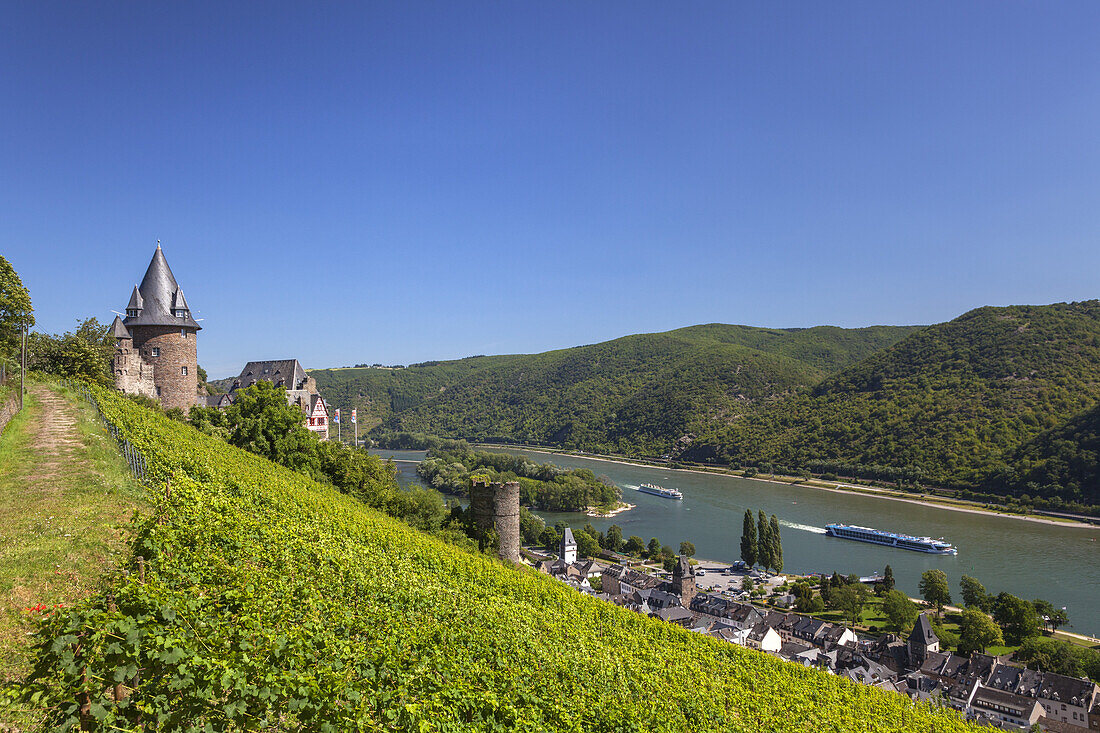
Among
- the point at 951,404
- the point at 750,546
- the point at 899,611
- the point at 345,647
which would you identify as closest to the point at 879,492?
the point at 951,404

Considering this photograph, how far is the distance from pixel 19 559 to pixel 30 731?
324 centimetres

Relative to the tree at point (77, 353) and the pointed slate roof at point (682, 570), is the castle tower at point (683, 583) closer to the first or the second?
the pointed slate roof at point (682, 570)

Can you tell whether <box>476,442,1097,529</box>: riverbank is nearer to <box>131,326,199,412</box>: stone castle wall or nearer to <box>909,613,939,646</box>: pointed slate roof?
<box>909,613,939,646</box>: pointed slate roof

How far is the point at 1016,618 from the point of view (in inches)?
1367

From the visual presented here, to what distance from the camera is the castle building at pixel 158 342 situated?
23344 mm

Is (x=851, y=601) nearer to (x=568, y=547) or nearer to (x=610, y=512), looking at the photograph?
(x=568, y=547)

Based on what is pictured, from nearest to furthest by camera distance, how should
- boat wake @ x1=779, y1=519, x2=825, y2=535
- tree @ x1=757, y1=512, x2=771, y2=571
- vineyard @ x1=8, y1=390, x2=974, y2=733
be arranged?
vineyard @ x1=8, y1=390, x2=974, y2=733 → tree @ x1=757, y1=512, x2=771, y2=571 → boat wake @ x1=779, y1=519, x2=825, y2=535

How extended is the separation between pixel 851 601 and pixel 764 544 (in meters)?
9.09

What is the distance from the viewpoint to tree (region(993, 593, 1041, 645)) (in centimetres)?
3403

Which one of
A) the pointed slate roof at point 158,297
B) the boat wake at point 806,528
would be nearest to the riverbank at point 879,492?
the boat wake at point 806,528

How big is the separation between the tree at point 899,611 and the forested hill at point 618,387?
70877mm

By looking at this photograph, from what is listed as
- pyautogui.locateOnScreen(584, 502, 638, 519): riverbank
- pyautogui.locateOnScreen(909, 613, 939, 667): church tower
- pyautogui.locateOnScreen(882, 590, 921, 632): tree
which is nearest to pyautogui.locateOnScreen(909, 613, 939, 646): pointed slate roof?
pyautogui.locateOnScreen(909, 613, 939, 667): church tower

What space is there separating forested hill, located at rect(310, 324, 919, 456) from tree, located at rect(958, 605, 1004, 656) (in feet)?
243

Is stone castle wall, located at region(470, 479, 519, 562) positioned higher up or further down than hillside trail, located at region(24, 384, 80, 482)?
further down
